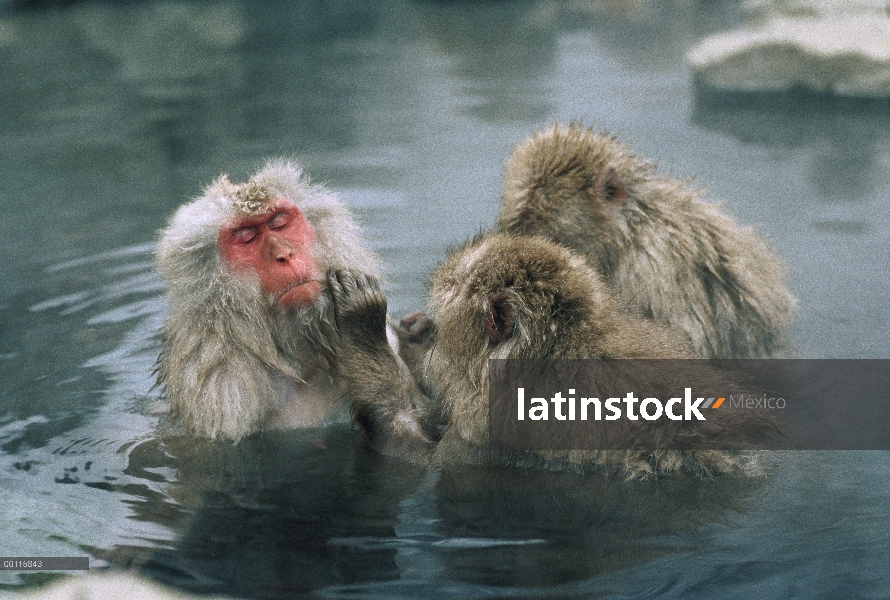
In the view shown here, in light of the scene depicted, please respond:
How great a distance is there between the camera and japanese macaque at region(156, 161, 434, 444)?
3.76 meters

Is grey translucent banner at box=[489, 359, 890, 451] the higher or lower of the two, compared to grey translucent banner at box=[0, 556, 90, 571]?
higher

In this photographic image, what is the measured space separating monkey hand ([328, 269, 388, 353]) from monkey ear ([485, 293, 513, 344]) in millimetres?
564

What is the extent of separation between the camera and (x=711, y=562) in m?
3.29

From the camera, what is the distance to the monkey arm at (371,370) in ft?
12.5

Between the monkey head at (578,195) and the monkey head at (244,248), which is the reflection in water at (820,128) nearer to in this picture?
the monkey head at (578,195)

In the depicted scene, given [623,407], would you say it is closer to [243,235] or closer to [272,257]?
[272,257]

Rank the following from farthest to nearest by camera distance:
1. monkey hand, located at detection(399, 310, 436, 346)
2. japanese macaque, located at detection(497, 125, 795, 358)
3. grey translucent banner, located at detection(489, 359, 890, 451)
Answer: monkey hand, located at detection(399, 310, 436, 346) < japanese macaque, located at detection(497, 125, 795, 358) < grey translucent banner, located at detection(489, 359, 890, 451)

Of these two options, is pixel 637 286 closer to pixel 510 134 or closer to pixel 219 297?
pixel 219 297

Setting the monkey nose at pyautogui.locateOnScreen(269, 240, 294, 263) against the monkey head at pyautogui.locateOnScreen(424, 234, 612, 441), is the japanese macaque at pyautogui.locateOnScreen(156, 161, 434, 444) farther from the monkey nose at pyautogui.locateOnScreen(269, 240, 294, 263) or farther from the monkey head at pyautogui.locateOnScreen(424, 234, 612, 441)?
the monkey head at pyautogui.locateOnScreen(424, 234, 612, 441)

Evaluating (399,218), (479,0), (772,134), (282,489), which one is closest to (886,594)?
(282,489)

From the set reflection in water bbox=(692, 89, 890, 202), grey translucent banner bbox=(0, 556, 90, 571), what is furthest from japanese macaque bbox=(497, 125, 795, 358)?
reflection in water bbox=(692, 89, 890, 202)

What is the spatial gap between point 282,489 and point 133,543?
64cm

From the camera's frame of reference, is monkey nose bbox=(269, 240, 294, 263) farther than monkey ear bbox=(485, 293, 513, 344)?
Yes

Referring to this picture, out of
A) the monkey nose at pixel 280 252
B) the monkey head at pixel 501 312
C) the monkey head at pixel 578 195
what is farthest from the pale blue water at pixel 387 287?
the monkey head at pixel 578 195
